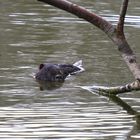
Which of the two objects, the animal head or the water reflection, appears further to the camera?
the animal head

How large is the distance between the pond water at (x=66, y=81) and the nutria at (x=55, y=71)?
12 cm

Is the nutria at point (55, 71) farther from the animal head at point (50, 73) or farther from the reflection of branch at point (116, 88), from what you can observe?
the reflection of branch at point (116, 88)

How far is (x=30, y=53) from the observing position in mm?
12203

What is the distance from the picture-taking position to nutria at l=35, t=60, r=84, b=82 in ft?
35.7

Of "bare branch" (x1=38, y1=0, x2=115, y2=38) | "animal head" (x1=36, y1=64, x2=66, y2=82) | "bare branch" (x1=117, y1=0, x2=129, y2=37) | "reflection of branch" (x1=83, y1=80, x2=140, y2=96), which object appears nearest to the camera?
"bare branch" (x1=38, y1=0, x2=115, y2=38)

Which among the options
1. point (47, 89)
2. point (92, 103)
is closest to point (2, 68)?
point (47, 89)

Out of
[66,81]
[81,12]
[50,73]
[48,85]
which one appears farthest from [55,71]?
[81,12]

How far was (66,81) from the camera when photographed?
10891 millimetres

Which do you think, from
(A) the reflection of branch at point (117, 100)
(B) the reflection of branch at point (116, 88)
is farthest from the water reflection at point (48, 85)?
(B) the reflection of branch at point (116, 88)

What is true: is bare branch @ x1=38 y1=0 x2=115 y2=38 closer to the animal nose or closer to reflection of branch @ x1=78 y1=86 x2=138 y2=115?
reflection of branch @ x1=78 y1=86 x2=138 y2=115

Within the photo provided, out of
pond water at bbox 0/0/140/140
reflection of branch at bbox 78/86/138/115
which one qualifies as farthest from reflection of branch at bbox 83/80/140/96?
pond water at bbox 0/0/140/140

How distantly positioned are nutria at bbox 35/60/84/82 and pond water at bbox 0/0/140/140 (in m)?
0.12

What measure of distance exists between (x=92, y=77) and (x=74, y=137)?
3111mm

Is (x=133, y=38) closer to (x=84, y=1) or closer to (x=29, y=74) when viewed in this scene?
(x=29, y=74)
